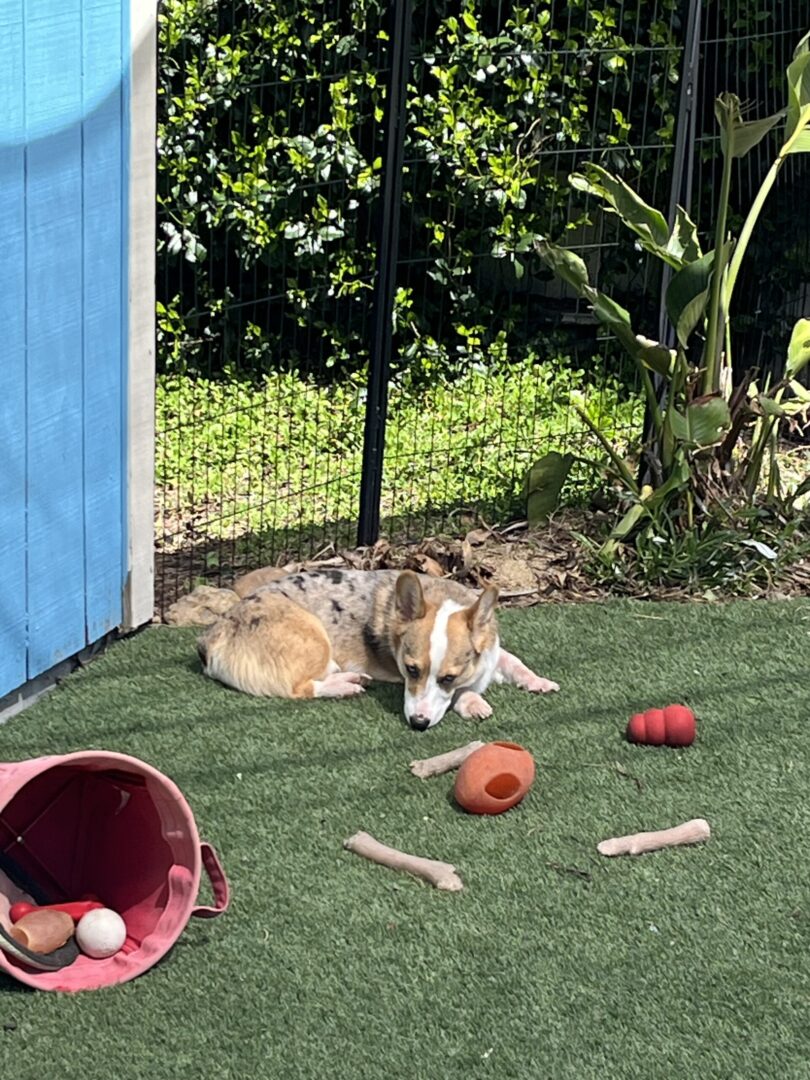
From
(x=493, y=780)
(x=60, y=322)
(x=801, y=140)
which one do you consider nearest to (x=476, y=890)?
(x=493, y=780)

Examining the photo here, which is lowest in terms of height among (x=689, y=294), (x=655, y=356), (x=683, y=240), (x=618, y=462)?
(x=618, y=462)

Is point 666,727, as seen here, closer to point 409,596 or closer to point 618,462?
point 409,596

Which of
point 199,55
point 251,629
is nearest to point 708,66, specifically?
point 199,55

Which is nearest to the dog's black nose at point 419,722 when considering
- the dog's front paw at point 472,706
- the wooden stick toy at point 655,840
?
the dog's front paw at point 472,706

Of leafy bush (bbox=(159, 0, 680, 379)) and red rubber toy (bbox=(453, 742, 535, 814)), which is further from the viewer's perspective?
leafy bush (bbox=(159, 0, 680, 379))

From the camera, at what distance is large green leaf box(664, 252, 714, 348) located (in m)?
6.11

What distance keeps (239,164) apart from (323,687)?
10.2 ft

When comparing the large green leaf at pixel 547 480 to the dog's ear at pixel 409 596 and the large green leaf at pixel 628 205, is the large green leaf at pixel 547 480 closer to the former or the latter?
the large green leaf at pixel 628 205

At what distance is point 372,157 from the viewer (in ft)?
24.6

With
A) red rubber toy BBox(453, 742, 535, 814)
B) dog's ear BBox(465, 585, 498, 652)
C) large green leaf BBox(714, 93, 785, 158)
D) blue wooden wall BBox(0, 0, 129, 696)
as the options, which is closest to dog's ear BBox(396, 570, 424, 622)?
dog's ear BBox(465, 585, 498, 652)

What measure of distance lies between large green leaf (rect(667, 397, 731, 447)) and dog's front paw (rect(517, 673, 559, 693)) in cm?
132

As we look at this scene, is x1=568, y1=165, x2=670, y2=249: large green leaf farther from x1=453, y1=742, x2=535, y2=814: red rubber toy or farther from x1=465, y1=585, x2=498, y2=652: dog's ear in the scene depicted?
x1=453, y1=742, x2=535, y2=814: red rubber toy

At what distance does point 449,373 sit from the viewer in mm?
7711

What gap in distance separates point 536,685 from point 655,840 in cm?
111
